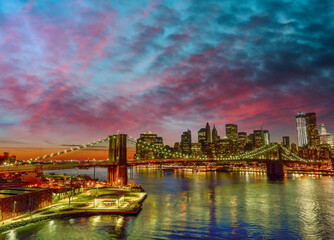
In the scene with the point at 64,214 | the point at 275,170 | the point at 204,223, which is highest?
the point at 64,214

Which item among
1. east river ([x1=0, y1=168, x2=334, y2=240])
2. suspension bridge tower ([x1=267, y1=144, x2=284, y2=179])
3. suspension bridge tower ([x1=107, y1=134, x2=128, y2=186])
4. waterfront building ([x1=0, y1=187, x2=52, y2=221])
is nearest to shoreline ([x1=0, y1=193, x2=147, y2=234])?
east river ([x1=0, y1=168, x2=334, y2=240])

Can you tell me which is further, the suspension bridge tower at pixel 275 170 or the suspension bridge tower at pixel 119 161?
the suspension bridge tower at pixel 275 170

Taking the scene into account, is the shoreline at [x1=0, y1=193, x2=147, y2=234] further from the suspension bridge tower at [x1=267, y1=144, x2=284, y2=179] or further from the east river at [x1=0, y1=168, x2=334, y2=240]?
the suspension bridge tower at [x1=267, y1=144, x2=284, y2=179]

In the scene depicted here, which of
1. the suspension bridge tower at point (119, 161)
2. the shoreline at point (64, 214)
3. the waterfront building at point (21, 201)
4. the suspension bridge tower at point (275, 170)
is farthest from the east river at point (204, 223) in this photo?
the suspension bridge tower at point (275, 170)

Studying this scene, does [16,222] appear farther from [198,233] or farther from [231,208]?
[231,208]

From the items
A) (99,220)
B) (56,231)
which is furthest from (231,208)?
(56,231)

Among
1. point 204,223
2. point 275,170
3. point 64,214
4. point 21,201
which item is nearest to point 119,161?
point 64,214

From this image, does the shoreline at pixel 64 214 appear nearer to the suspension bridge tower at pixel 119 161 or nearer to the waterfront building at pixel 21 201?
the waterfront building at pixel 21 201

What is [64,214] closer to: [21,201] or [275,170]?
[21,201]

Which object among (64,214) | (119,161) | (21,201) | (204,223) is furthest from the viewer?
(119,161)
